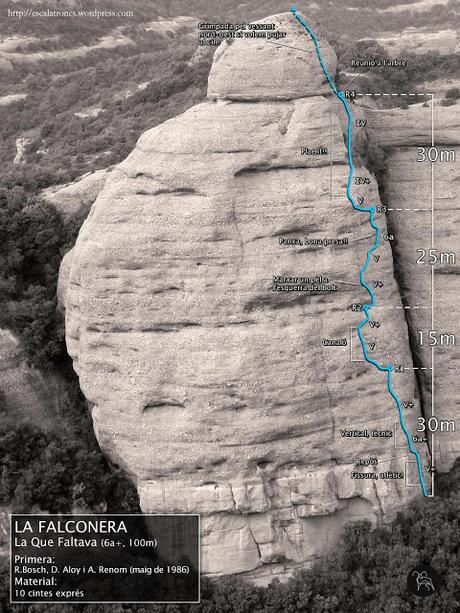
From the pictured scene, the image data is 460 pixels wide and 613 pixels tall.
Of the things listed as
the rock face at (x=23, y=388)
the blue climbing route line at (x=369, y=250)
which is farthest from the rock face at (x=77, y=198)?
the blue climbing route line at (x=369, y=250)

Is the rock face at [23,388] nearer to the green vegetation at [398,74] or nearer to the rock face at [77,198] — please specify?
the rock face at [77,198]

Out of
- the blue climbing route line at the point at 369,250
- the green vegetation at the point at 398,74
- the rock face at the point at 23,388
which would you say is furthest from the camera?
the green vegetation at the point at 398,74

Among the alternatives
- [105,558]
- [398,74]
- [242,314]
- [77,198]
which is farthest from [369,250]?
[105,558]

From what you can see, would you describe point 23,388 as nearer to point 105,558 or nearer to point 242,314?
point 105,558

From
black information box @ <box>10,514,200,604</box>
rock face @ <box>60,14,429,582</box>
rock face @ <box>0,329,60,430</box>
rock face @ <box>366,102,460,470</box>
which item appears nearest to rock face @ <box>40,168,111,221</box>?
rock face @ <box>60,14,429,582</box>

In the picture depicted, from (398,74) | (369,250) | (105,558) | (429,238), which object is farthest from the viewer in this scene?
(398,74)

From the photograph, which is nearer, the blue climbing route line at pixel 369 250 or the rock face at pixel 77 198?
the blue climbing route line at pixel 369 250

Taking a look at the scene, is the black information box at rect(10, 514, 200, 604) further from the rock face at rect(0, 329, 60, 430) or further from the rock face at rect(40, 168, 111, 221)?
the rock face at rect(40, 168, 111, 221)
